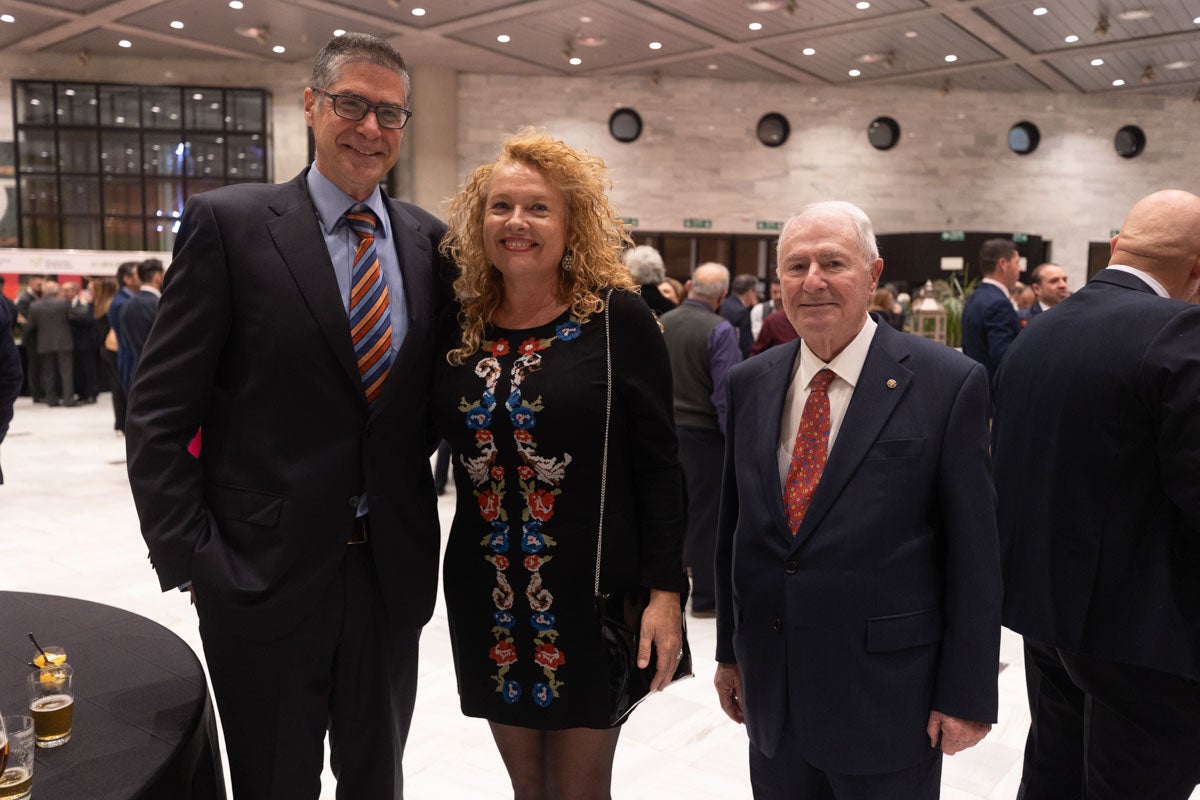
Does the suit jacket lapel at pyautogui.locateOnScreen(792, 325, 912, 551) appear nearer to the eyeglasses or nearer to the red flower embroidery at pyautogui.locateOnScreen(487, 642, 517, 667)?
the red flower embroidery at pyautogui.locateOnScreen(487, 642, 517, 667)

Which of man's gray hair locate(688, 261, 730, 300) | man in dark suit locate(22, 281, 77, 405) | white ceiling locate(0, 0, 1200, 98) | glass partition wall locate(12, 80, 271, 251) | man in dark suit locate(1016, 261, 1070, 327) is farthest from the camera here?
glass partition wall locate(12, 80, 271, 251)

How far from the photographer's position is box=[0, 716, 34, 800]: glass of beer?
1434 millimetres

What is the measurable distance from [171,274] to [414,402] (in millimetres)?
556

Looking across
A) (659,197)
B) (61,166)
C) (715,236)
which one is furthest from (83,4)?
(715,236)

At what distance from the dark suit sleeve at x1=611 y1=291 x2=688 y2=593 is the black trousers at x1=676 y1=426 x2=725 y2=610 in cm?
276

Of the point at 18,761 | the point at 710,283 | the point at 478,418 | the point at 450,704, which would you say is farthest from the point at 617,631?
the point at 710,283

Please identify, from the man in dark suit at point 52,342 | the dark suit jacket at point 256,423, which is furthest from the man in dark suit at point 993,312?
the man in dark suit at point 52,342

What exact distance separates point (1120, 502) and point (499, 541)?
1414 millimetres

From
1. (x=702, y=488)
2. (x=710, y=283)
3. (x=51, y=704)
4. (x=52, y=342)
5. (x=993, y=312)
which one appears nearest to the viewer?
(x=51, y=704)

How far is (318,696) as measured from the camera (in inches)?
77.2

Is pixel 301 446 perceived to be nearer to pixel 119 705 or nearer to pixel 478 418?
pixel 478 418

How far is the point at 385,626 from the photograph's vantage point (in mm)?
2023

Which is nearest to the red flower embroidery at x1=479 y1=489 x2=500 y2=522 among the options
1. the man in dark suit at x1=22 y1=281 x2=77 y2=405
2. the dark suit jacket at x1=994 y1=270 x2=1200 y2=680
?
the dark suit jacket at x1=994 y1=270 x2=1200 y2=680

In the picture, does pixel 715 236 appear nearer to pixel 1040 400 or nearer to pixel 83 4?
pixel 83 4
